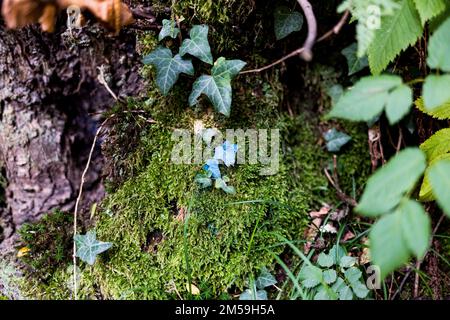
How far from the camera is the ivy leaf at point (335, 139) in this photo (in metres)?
1.98

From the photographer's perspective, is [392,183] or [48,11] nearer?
[392,183]

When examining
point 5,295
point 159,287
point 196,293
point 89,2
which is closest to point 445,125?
point 196,293

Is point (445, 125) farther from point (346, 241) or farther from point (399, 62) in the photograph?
point (346, 241)

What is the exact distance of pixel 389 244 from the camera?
0.90 metres

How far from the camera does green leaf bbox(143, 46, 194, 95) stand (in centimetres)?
163

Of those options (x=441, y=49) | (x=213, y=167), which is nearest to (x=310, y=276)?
(x=213, y=167)

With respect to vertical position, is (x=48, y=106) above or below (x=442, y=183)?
above

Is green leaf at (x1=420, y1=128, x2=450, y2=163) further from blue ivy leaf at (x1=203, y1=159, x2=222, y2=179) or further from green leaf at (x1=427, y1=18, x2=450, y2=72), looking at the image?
blue ivy leaf at (x1=203, y1=159, x2=222, y2=179)

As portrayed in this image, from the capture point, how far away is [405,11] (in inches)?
53.6

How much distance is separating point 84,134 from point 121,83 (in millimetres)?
412

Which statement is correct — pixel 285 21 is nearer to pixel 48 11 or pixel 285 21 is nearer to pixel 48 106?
pixel 48 11

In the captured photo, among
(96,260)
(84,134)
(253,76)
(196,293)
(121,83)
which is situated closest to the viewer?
(196,293)

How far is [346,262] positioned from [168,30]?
1.17 metres

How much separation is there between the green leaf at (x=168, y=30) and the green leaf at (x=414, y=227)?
1113mm
